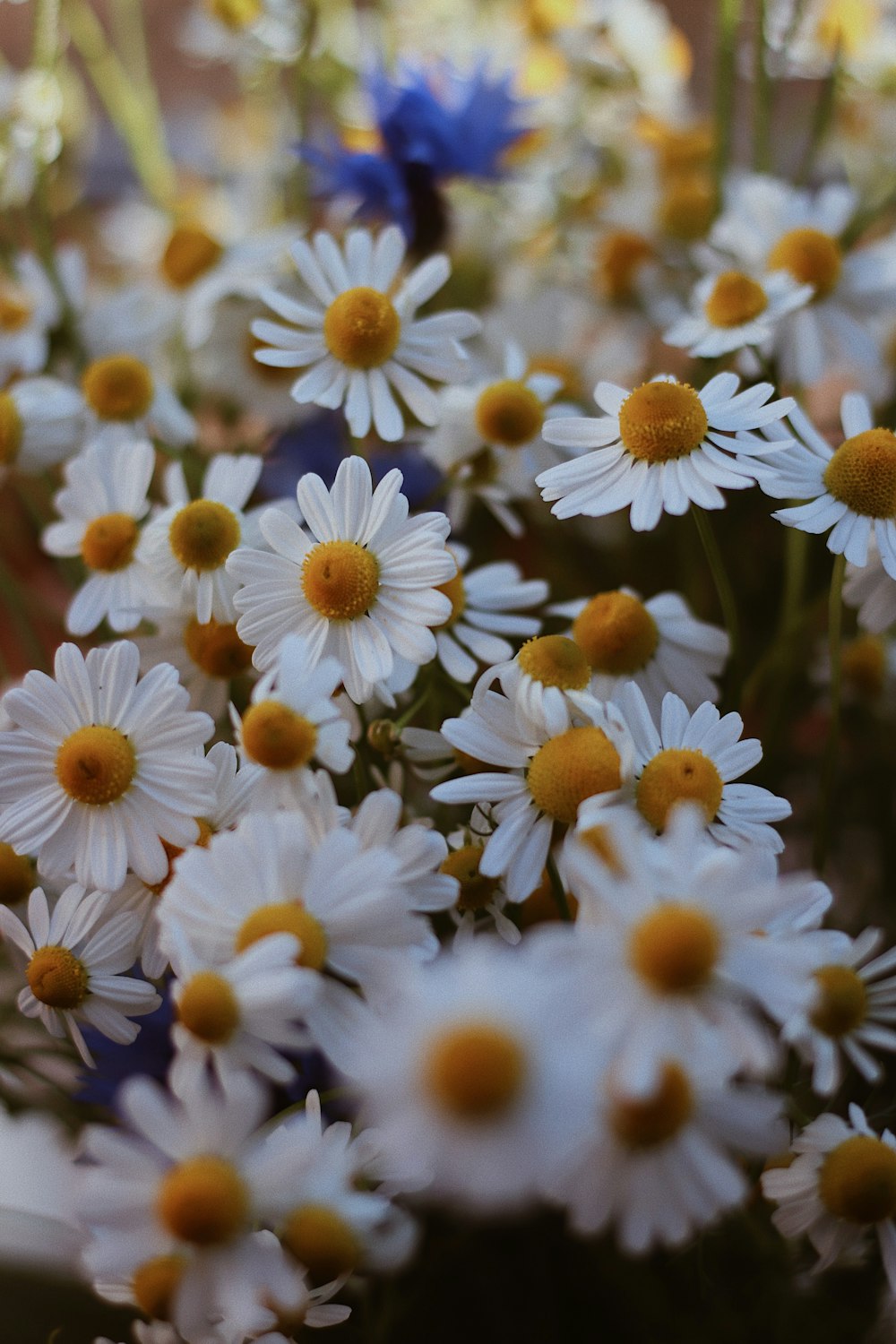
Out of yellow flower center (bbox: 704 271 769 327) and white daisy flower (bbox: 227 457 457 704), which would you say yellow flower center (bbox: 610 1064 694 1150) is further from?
yellow flower center (bbox: 704 271 769 327)

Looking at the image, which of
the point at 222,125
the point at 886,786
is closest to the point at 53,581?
the point at 222,125

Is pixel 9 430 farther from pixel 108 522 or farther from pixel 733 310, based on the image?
pixel 733 310

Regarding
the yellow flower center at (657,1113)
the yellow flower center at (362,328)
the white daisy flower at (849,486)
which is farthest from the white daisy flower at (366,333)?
the yellow flower center at (657,1113)

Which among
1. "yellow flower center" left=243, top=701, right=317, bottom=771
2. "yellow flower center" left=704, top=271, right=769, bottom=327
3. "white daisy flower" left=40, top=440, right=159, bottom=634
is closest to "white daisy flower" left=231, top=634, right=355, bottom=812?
"yellow flower center" left=243, top=701, right=317, bottom=771

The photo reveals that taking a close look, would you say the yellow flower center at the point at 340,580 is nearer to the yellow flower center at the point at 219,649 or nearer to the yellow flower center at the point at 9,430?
the yellow flower center at the point at 219,649

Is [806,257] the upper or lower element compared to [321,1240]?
upper

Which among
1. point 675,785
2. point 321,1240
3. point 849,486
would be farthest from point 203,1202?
point 849,486
